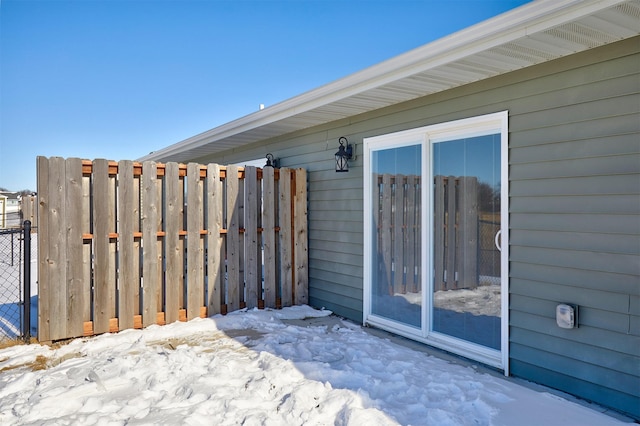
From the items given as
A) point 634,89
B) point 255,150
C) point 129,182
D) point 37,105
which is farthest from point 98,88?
point 634,89

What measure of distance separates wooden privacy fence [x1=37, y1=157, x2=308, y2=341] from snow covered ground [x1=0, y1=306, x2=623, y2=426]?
15.6 inches

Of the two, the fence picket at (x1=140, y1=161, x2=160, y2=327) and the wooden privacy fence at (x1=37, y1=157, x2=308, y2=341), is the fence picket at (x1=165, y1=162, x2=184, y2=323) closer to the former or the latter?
the wooden privacy fence at (x1=37, y1=157, x2=308, y2=341)

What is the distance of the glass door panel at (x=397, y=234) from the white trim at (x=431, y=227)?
64 mm

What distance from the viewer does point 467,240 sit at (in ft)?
11.3

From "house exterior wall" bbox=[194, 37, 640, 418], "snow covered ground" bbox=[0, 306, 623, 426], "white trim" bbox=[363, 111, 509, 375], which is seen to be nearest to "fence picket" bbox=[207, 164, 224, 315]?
"snow covered ground" bbox=[0, 306, 623, 426]

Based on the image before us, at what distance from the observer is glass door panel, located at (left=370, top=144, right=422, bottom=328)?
3.95 metres

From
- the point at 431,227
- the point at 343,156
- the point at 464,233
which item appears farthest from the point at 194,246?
the point at 464,233

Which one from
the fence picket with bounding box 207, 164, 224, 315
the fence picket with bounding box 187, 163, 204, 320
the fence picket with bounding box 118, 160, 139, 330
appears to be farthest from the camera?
the fence picket with bounding box 207, 164, 224, 315

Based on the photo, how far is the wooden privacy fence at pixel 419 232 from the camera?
3.44m

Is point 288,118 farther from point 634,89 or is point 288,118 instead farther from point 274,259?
point 634,89

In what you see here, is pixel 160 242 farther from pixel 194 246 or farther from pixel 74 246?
pixel 74 246

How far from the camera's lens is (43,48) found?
7496mm

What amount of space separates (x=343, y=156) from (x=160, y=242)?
220 centimetres

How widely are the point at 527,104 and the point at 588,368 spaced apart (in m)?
1.84
